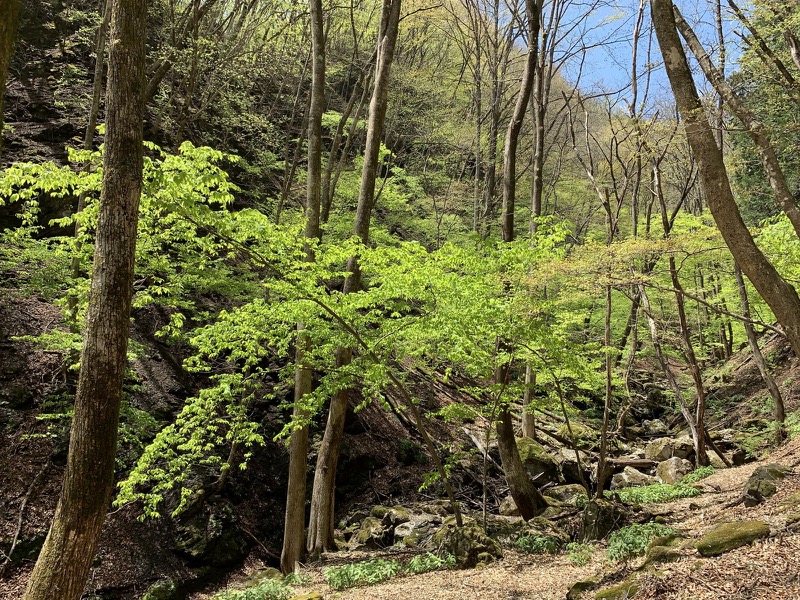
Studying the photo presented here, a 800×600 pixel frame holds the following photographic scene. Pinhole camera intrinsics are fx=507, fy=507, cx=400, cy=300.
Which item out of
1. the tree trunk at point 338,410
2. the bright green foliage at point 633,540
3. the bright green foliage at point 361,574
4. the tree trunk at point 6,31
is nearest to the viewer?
the tree trunk at point 6,31

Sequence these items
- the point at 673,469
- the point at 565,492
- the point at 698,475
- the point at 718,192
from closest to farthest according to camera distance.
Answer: the point at 718,192
the point at 565,492
the point at 698,475
the point at 673,469

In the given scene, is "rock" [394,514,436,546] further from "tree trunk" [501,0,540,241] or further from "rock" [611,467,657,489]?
"tree trunk" [501,0,540,241]

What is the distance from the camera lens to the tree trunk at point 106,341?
4.12 m

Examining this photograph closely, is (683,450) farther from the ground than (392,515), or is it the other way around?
(683,450)

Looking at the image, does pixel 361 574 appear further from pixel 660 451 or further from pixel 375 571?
pixel 660 451

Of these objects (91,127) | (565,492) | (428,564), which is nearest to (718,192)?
(428,564)

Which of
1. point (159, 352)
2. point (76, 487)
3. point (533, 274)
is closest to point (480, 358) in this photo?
point (533, 274)

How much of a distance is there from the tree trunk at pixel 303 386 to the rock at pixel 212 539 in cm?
183

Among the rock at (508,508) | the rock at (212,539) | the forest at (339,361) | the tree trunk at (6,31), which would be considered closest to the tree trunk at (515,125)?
the forest at (339,361)

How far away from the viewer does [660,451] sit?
49.1 feet

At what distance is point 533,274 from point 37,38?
18239mm

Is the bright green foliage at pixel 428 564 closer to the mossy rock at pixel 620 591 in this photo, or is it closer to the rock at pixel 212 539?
the mossy rock at pixel 620 591

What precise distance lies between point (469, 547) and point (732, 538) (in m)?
3.62

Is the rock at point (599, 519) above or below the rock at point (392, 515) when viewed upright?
above
